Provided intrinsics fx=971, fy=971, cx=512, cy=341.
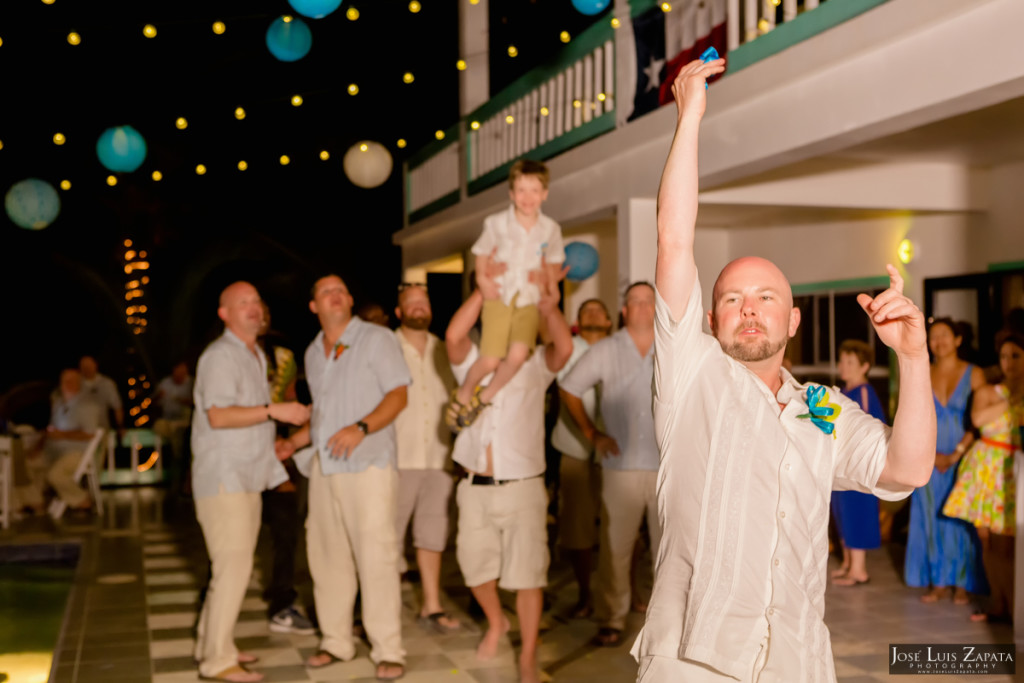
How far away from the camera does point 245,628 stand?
208 inches

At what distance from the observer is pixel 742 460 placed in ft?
6.14

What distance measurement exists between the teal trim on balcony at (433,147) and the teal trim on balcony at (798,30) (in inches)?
247

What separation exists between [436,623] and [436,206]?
322 inches

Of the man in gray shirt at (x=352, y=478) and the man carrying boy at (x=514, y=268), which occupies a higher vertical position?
the man carrying boy at (x=514, y=268)

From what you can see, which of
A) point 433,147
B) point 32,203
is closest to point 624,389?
point 32,203

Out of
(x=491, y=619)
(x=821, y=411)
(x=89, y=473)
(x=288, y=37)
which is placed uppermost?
(x=288, y=37)

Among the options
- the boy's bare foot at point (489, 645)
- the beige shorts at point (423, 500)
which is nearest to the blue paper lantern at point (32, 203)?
the beige shorts at point (423, 500)

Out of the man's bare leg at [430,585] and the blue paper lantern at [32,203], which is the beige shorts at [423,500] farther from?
the blue paper lantern at [32,203]

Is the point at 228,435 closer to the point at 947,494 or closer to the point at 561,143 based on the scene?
the point at 947,494

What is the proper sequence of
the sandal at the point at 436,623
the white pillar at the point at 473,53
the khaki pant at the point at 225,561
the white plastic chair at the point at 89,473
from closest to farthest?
the khaki pant at the point at 225,561
the sandal at the point at 436,623
the white plastic chair at the point at 89,473
the white pillar at the point at 473,53

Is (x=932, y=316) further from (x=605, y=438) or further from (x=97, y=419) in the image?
(x=97, y=419)

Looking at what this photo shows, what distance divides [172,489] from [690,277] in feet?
35.2

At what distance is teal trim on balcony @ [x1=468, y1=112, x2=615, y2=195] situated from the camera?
24.8 ft

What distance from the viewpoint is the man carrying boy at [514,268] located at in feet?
13.2
